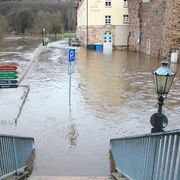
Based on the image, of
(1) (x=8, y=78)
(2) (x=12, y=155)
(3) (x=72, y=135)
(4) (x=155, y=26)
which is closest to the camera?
(2) (x=12, y=155)

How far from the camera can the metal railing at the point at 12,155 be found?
679 cm

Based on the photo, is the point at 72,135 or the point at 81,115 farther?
the point at 81,115

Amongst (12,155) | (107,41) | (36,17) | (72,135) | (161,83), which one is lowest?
(72,135)

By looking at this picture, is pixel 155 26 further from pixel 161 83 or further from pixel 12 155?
pixel 12 155

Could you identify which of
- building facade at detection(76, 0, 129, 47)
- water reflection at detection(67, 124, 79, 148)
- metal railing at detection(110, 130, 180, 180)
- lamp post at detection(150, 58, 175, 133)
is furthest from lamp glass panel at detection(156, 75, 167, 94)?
building facade at detection(76, 0, 129, 47)

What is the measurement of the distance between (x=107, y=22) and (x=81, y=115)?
3270 centimetres

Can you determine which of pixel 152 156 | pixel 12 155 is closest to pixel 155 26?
pixel 12 155

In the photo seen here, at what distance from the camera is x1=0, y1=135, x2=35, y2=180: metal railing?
267 inches

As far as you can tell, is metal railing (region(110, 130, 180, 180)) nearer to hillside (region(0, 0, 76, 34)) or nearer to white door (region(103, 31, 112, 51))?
white door (region(103, 31, 112, 51))

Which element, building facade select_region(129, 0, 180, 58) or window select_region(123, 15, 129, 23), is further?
window select_region(123, 15, 129, 23)

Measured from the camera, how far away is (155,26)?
114ft

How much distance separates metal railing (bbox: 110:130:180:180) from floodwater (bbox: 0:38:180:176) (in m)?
1.99

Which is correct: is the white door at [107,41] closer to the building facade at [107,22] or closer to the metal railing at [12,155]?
the building facade at [107,22]

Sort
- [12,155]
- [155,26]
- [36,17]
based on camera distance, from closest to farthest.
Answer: [12,155]
[155,26]
[36,17]
